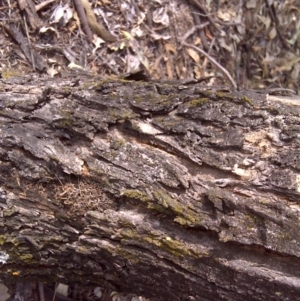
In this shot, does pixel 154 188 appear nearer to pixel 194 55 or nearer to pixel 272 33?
pixel 194 55

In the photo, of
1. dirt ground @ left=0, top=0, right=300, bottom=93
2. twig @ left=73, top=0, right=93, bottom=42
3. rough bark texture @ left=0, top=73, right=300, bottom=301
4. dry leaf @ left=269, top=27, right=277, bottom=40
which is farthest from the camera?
dry leaf @ left=269, top=27, right=277, bottom=40

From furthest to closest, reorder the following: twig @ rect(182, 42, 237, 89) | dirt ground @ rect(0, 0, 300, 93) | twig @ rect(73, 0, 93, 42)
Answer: twig @ rect(182, 42, 237, 89) < twig @ rect(73, 0, 93, 42) < dirt ground @ rect(0, 0, 300, 93)

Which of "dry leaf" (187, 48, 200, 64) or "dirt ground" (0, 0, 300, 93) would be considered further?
"dry leaf" (187, 48, 200, 64)

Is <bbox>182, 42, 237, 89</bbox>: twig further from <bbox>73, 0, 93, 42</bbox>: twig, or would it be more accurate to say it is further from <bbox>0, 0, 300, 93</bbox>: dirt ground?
<bbox>73, 0, 93, 42</bbox>: twig

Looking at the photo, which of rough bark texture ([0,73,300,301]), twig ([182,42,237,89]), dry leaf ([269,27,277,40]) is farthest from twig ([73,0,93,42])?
dry leaf ([269,27,277,40])

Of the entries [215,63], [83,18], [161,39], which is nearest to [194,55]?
[215,63]

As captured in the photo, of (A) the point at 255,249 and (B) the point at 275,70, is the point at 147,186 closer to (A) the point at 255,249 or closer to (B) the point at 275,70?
(A) the point at 255,249
